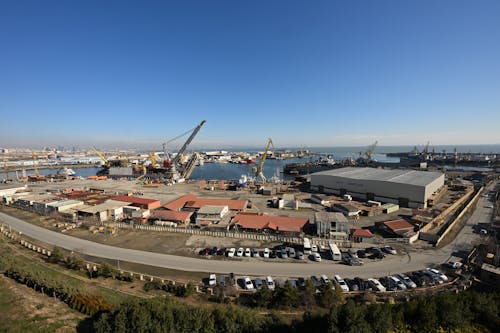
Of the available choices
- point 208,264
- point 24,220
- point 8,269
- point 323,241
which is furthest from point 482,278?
point 24,220

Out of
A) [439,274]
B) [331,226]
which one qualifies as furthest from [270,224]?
[439,274]

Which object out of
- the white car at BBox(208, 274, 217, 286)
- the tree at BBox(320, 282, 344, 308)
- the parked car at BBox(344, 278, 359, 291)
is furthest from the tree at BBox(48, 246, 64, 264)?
the parked car at BBox(344, 278, 359, 291)

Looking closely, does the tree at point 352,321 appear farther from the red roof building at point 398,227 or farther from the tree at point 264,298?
the red roof building at point 398,227

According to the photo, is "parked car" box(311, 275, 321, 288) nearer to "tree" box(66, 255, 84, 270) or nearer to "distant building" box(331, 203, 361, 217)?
"distant building" box(331, 203, 361, 217)

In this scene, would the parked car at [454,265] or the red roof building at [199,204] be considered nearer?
the parked car at [454,265]

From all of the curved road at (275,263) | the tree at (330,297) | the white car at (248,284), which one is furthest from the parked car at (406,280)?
the white car at (248,284)

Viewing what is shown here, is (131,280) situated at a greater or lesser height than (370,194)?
lesser

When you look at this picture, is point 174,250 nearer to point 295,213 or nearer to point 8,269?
point 8,269
